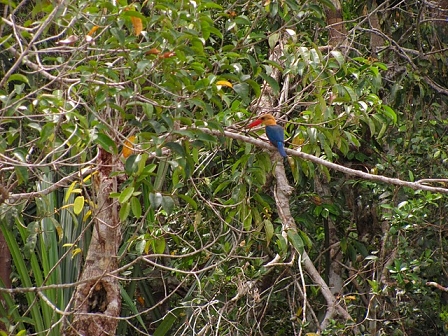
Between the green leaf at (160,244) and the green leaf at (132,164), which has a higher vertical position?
the green leaf at (132,164)

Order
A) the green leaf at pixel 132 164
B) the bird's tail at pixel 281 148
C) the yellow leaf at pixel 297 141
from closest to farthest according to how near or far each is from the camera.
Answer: the green leaf at pixel 132 164 → the bird's tail at pixel 281 148 → the yellow leaf at pixel 297 141

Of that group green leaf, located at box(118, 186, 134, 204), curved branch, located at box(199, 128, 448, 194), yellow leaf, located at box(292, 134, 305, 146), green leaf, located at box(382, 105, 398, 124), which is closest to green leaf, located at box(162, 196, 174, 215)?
green leaf, located at box(118, 186, 134, 204)

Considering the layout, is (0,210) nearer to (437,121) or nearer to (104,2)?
(104,2)

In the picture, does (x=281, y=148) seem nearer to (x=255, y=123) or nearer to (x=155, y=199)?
(x=255, y=123)

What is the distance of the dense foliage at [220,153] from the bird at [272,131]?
9 cm

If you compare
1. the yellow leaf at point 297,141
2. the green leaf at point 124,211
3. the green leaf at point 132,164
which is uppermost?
the green leaf at point 132,164

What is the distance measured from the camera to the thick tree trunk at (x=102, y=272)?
3.92 meters

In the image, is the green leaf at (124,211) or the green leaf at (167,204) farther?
the green leaf at (124,211)

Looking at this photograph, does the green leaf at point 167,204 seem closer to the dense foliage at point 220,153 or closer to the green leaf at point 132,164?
the dense foliage at point 220,153

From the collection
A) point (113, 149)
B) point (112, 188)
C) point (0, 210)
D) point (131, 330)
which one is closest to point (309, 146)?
point (112, 188)

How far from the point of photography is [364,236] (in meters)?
5.55

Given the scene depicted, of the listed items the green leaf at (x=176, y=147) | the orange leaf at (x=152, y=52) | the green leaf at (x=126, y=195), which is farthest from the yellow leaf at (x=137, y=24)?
the green leaf at (x=126, y=195)

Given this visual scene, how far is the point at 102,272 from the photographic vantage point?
393 cm

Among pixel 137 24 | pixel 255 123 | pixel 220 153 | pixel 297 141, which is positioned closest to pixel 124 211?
pixel 137 24
